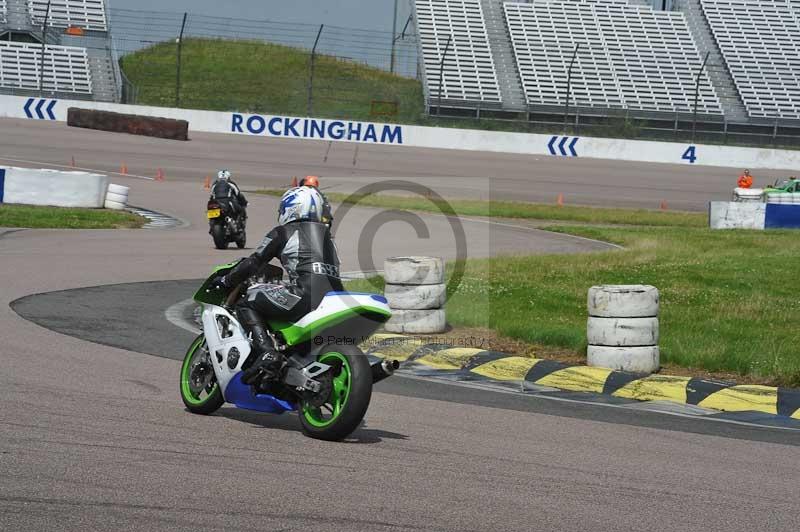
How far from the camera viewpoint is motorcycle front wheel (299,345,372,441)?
6.35 metres

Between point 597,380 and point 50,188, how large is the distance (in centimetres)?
1850

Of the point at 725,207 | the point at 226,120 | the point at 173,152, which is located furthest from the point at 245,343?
the point at 226,120

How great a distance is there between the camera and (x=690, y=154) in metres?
45.3

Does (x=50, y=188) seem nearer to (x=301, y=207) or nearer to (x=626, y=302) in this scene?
(x=626, y=302)

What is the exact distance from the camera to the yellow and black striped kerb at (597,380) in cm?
913

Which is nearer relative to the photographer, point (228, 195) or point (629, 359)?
point (629, 359)

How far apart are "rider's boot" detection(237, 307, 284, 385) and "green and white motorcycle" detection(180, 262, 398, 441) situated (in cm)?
5

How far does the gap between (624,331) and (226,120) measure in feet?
120

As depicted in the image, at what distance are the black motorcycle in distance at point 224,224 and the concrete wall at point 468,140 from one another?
24701 millimetres

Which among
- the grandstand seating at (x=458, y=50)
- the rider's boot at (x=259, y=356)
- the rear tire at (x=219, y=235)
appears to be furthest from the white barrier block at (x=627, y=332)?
the grandstand seating at (x=458, y=50)

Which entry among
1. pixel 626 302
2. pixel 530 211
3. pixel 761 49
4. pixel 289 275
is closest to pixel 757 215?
pixel 530 211

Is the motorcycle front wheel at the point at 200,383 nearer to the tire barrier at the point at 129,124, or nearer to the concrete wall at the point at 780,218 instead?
the concrete wall at the point at 780,218

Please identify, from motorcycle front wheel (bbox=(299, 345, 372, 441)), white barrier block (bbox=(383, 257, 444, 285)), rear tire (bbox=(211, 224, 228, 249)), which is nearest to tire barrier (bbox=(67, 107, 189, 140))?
rear tire (bbox=(211, 224, 228, 249))

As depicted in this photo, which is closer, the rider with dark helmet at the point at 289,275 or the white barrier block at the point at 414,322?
the rider with dark helmet at the point at 289,275
